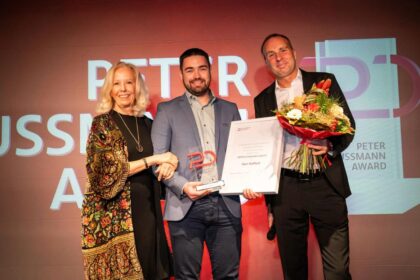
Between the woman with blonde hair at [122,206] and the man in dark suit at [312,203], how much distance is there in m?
0.72

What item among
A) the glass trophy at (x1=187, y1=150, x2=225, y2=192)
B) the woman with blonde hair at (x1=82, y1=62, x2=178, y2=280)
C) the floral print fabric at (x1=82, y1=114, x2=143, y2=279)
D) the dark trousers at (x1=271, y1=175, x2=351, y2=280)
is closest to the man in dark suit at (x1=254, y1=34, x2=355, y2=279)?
the dark trousers at (x1=271, y1=175, x2=351, y2=280)

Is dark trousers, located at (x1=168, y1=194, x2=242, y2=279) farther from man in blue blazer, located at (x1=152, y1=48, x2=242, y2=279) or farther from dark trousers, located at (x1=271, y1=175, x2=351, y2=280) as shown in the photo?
dark trousers, located at (x1=271, y1=175, x2=351, y2=280)

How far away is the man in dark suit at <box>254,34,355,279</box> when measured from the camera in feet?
8.43

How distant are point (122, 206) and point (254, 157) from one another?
84 centimetres

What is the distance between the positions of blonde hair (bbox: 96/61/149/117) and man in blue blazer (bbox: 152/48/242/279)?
0.43 feet

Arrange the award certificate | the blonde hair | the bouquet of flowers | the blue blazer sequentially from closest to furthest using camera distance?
the bouquet of flowers, the award certificate, the blue blazer, the blonde hair

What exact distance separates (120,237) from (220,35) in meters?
2.01

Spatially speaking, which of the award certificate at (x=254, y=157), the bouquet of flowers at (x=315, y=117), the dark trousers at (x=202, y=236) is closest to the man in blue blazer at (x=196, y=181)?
the dark trousers at (x=202, y=236)

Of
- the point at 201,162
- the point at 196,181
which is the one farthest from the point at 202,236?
the point at 201,162

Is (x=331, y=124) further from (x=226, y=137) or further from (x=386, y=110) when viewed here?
(x=386, y=110)

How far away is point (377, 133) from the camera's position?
3541 mm

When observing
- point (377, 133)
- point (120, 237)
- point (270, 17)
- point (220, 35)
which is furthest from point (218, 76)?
point (120, 237)

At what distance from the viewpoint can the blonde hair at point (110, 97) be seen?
2.67 metres

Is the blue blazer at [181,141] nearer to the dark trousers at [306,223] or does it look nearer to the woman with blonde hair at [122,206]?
the woman with blonde hair at [122,206]
